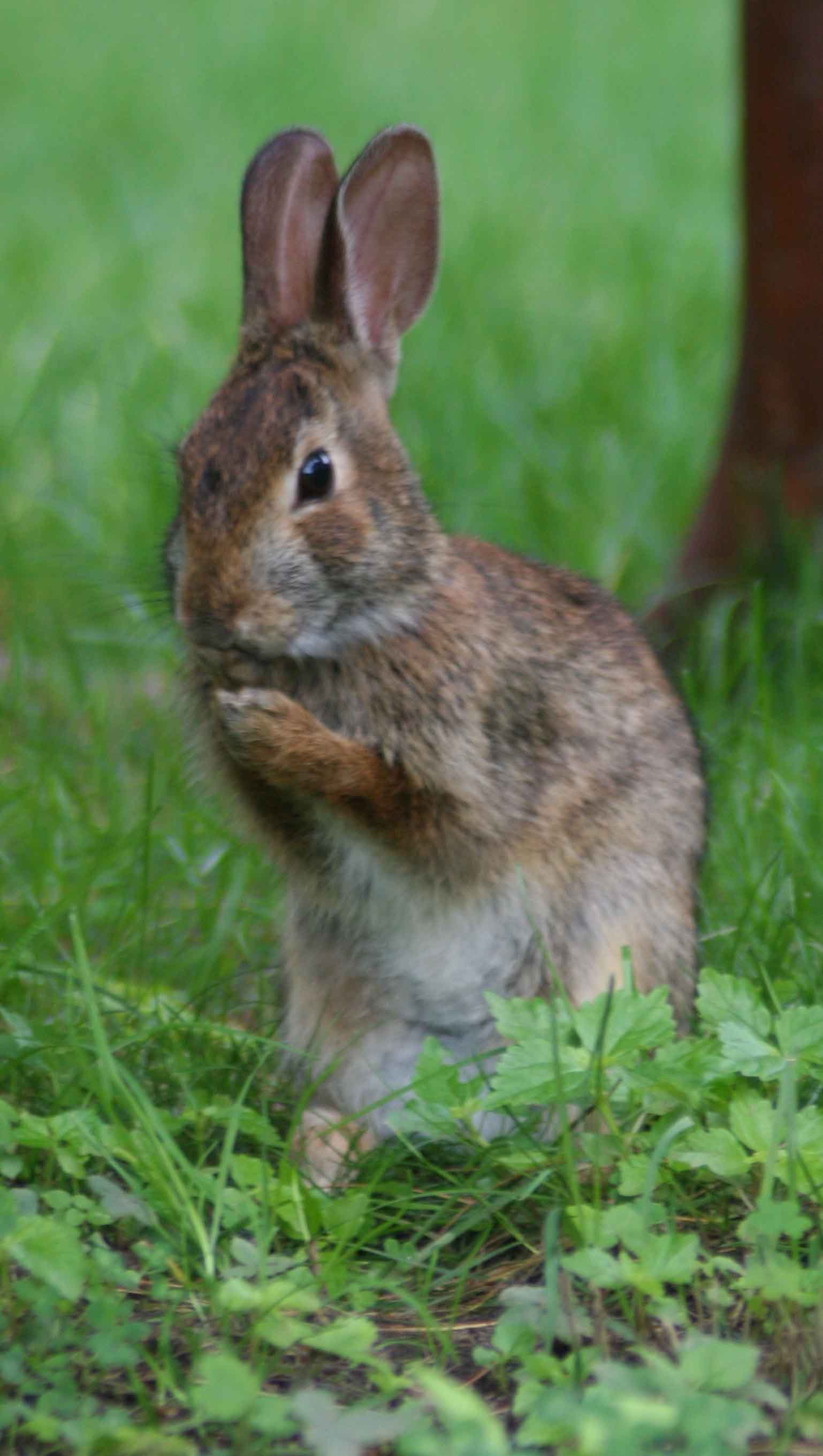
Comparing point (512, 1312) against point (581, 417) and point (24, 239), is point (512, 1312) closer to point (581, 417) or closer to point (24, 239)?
point (581, 417)

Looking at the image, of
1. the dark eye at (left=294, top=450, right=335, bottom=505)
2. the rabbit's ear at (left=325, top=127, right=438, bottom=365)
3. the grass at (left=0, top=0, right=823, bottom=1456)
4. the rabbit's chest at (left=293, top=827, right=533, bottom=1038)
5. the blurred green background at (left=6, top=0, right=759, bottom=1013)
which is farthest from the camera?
the blurred green background at (left=6, top=0, right=759, bottom=1013)

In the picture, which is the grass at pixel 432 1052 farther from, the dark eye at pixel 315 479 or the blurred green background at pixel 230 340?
the dark eye at pixel 315 479

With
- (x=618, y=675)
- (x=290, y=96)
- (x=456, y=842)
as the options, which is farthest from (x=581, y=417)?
(x=290, y=96)

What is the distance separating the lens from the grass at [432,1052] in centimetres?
252

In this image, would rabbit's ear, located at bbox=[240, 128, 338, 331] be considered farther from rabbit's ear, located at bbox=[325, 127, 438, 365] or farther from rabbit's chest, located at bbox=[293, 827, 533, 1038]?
rabbit's chest, located at bbox=[293, 827, 533, 1038]

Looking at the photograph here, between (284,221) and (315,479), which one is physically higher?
(284,221)

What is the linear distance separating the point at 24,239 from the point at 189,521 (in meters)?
5.40

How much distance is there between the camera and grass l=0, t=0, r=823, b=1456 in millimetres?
2518

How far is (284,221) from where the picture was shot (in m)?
3.62

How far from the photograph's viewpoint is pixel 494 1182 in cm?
304

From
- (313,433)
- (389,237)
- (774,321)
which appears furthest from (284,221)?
(774,321)

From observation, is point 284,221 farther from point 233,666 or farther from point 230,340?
point 230,340

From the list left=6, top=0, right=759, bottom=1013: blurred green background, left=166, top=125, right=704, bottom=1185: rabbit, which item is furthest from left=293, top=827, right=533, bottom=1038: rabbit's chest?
left=6, top=0, right=759, bottom=1013: blurred green background

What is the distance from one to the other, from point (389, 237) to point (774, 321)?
1.96 meters
